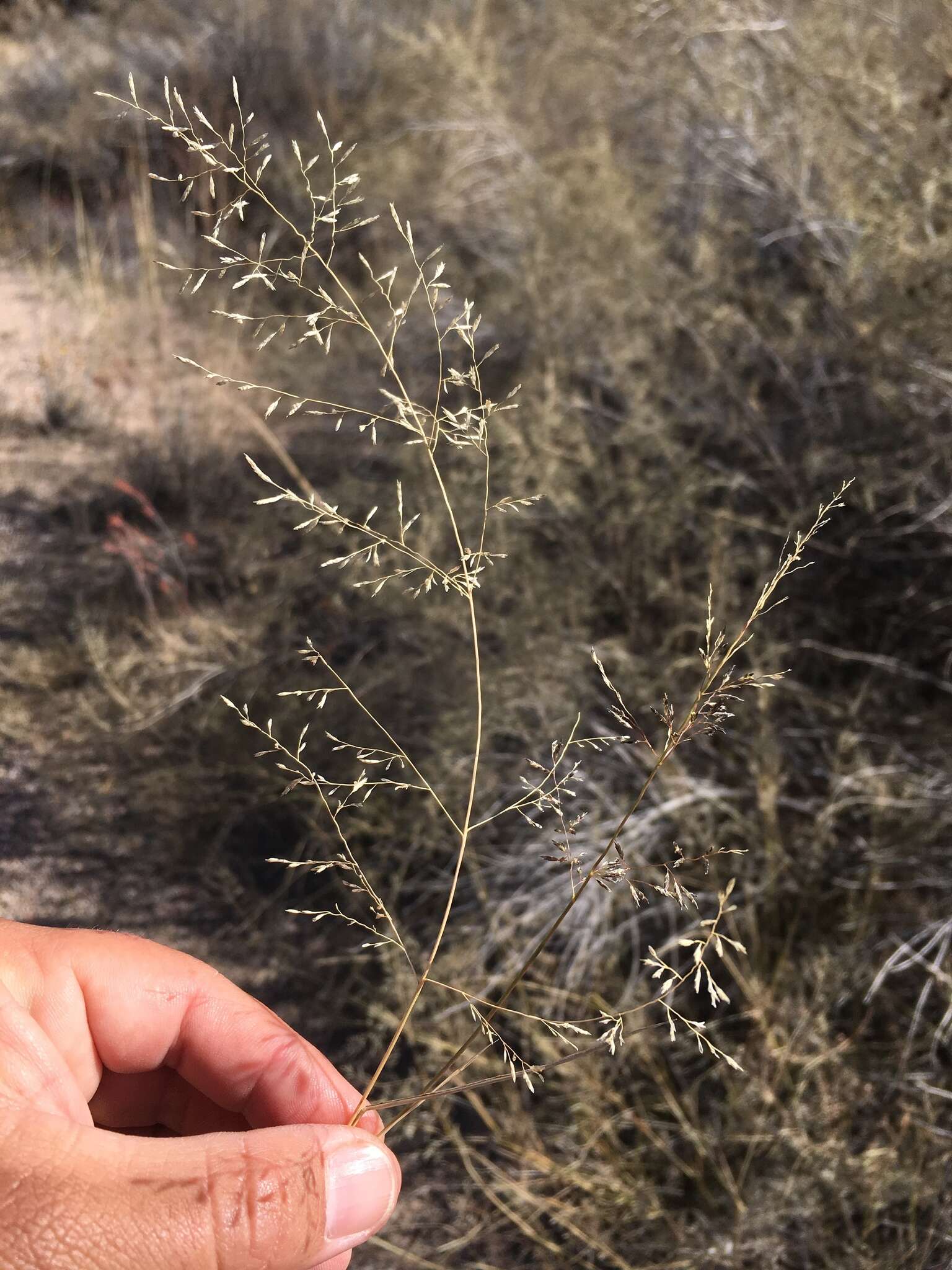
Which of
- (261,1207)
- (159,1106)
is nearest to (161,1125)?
(159,1106)

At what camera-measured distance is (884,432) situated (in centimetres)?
257

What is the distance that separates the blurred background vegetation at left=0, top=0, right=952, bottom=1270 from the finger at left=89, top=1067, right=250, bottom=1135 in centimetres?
56

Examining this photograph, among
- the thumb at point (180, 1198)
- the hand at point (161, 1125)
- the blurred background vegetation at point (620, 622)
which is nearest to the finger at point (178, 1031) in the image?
the hand at point (161, 1125)

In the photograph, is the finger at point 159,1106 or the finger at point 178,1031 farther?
the finger at point 159,1106

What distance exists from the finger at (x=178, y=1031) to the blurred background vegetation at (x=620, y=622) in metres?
0.57

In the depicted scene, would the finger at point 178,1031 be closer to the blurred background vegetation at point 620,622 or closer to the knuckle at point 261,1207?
the knuckle at point 261,1207

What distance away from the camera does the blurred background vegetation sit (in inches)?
74.5

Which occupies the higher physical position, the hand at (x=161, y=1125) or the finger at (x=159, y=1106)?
the hand at (x=161, y=1125)

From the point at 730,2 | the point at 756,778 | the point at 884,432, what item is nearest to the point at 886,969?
the point at 756,778

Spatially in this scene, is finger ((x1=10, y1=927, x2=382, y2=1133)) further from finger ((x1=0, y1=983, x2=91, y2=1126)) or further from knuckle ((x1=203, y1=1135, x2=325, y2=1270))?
knuckle ((x1=203, y1=1135, x2=325, y2=1270))

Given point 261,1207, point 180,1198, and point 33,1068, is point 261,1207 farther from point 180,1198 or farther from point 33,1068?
point 33,1068

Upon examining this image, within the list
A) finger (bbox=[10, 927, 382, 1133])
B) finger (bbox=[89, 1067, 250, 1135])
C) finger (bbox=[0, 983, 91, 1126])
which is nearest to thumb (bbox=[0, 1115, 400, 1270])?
finger (bbox=[0, 983, 91, 1126])

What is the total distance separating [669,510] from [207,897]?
1422 mm

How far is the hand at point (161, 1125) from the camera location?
92cm
